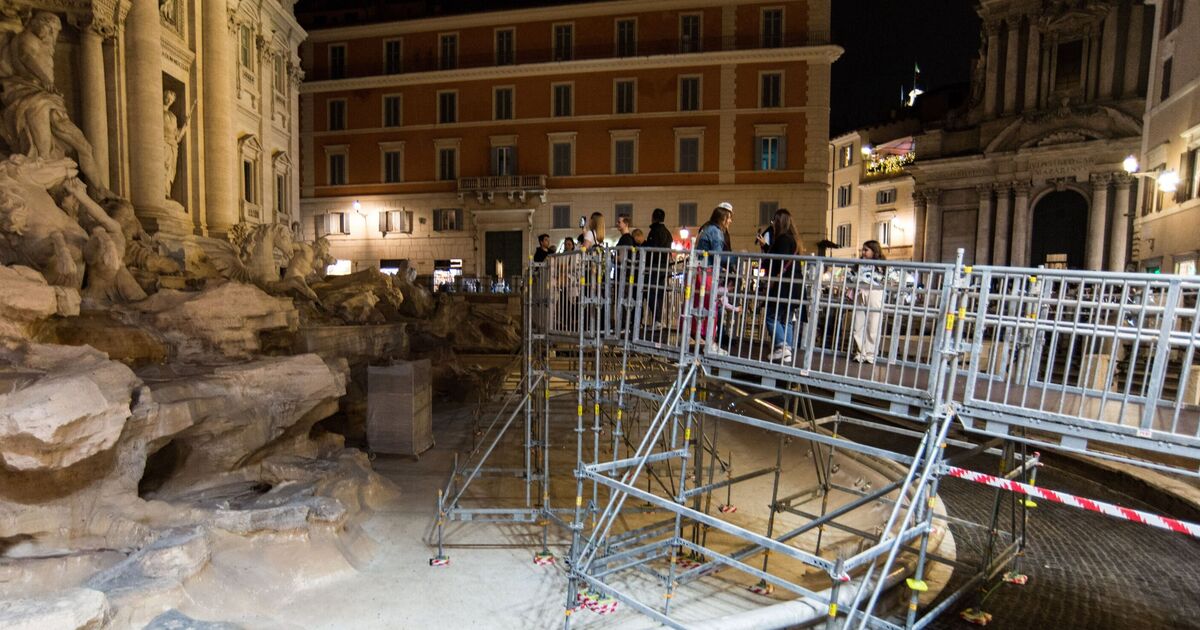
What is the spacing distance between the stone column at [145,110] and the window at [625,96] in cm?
2082

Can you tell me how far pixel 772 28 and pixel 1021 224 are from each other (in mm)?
14802

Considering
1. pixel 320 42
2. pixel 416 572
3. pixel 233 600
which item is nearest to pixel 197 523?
pixel 233 600

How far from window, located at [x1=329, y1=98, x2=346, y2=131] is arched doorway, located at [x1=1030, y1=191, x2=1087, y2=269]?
35.1 m

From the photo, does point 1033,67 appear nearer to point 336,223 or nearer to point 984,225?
point 984,225

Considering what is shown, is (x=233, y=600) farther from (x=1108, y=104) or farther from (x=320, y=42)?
(x=320, y=42)

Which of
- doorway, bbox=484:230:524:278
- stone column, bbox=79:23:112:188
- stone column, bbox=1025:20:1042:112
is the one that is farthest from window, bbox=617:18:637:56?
stone column, bbox=79:23:112:188

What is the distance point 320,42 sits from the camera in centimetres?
3519

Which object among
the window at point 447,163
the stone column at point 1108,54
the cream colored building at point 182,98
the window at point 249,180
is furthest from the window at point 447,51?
the stone column at point 1108,54

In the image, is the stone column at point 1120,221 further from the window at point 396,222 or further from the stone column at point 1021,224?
the window at point 396,222

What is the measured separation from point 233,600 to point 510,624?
269cm

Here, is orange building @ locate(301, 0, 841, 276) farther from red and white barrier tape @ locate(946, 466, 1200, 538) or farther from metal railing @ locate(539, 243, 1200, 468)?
red and white barrier tape @ locate(946, 466, 1200, 538)

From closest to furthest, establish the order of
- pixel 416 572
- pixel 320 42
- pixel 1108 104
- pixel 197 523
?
1. pixel 197 523
2. pixel 416 572
3. pixel 1108 104
4. pixel 320 42

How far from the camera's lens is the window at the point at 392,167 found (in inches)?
1357

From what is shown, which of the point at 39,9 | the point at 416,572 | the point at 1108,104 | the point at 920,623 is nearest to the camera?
the point at 920,623
